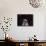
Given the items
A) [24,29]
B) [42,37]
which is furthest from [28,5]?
[42,37]

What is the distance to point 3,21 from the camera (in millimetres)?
4684

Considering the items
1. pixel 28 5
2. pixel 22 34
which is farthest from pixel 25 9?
pixel 22 34

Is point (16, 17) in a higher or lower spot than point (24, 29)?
higher

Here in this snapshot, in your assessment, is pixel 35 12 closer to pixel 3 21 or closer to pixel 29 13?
pixel 29 13

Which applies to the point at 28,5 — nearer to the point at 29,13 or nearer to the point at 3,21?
the point at 29,13

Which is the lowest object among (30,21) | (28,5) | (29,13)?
(30,21)

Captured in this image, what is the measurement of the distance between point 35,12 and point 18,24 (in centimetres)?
75

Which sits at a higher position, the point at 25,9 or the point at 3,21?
the point at 25,9

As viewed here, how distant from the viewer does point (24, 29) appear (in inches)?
182

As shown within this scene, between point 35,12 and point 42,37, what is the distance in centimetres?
92

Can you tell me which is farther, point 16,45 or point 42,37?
point 42,37

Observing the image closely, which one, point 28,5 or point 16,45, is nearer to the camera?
point 16,45

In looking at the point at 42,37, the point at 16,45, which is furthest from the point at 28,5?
the point at 16,45

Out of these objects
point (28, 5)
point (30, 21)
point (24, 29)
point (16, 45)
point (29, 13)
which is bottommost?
point (16, 45)
